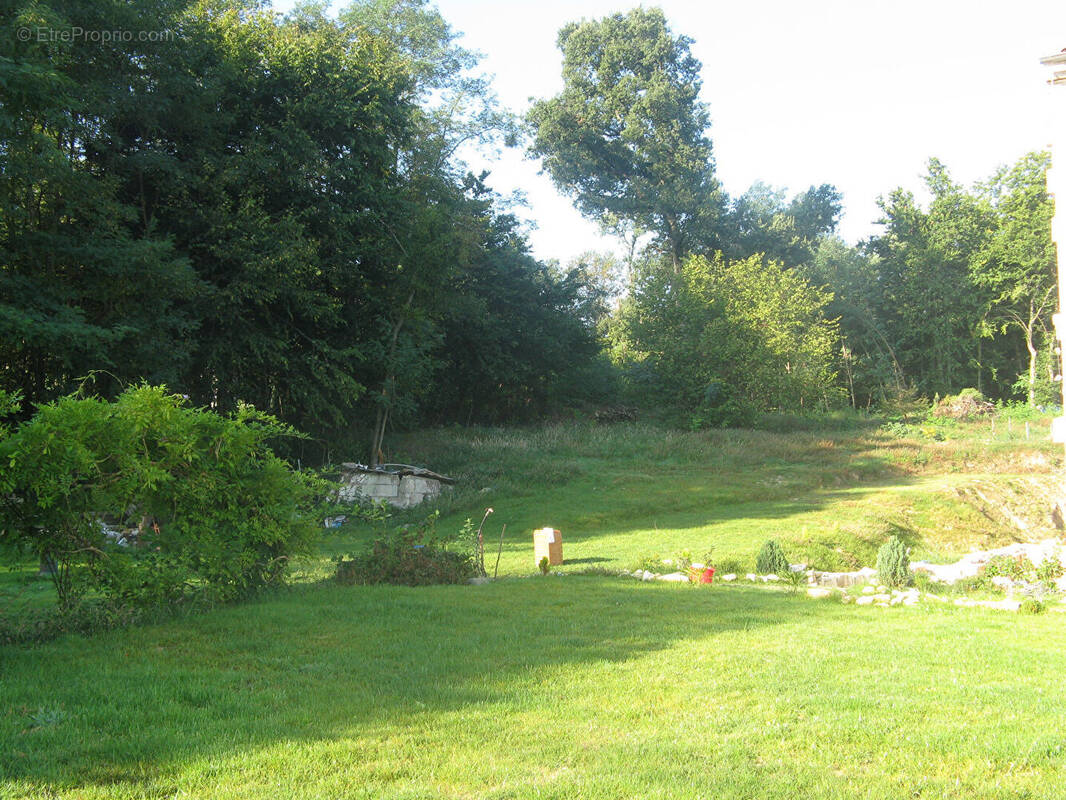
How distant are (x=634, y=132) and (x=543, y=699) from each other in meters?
48.8

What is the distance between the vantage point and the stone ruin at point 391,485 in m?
22.5

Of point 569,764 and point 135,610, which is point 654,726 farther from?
point 135,610

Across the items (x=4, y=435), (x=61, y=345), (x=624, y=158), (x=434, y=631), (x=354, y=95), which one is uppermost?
(x=624, y=158)

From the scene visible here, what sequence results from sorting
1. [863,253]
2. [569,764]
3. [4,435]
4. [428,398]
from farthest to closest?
[863,253]
[428,398]
[4,435]
[569,764]

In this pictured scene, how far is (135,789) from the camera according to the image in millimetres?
3592

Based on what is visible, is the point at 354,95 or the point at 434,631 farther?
the point at 354,95

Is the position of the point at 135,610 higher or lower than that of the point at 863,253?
lower

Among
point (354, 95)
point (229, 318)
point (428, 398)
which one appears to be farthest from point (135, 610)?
point (428, 398)

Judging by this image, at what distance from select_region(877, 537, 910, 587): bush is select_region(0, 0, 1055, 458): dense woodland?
11125mm

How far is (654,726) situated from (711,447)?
25500 millimetres

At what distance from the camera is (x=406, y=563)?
1054 cm

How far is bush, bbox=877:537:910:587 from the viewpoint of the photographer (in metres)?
11.8

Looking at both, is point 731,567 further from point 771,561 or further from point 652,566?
point 652,566

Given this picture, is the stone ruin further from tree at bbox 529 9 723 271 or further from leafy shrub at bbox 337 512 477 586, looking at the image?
tree at bbox 529 9 723 271
